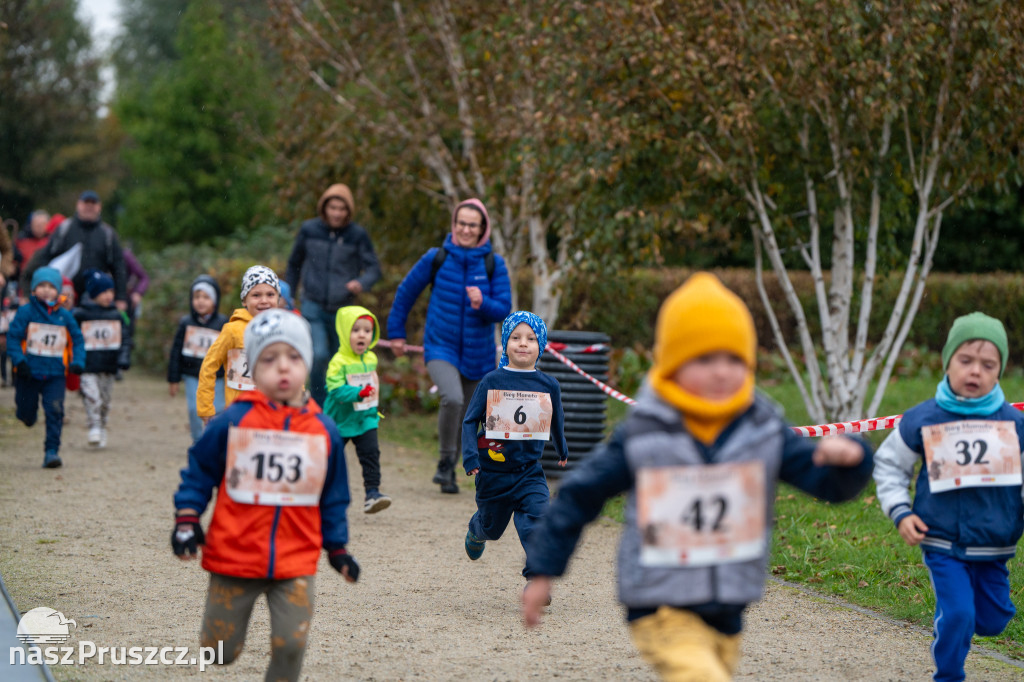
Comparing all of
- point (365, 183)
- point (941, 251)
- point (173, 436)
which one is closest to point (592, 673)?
point (173, 436)

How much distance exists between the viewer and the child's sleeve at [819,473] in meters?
3.52

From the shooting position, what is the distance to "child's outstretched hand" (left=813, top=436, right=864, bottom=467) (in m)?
3.46

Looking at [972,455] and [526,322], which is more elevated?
[526,322]

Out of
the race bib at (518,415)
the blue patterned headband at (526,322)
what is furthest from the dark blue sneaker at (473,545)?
the blue patterned headband at (526,322)

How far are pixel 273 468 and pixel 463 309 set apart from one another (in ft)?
16.8

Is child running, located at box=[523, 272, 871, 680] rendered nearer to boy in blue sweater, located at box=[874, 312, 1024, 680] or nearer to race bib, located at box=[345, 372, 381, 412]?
boy in blue sweater, located at box=[874, 312, 1024, 680]

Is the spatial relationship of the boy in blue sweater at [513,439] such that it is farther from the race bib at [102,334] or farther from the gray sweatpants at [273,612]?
the race bib at [102,334]

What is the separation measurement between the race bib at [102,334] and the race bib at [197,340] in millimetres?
1740

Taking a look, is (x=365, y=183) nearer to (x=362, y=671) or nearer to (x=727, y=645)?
(x=362, y=671)

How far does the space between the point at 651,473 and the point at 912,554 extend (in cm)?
492

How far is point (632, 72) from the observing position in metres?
10.3

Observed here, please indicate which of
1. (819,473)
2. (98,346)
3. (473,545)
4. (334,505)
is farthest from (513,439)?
(98,346)

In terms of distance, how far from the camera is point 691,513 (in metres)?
3.36

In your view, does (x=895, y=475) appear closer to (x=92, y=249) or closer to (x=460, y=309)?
(x=460, y=309)
